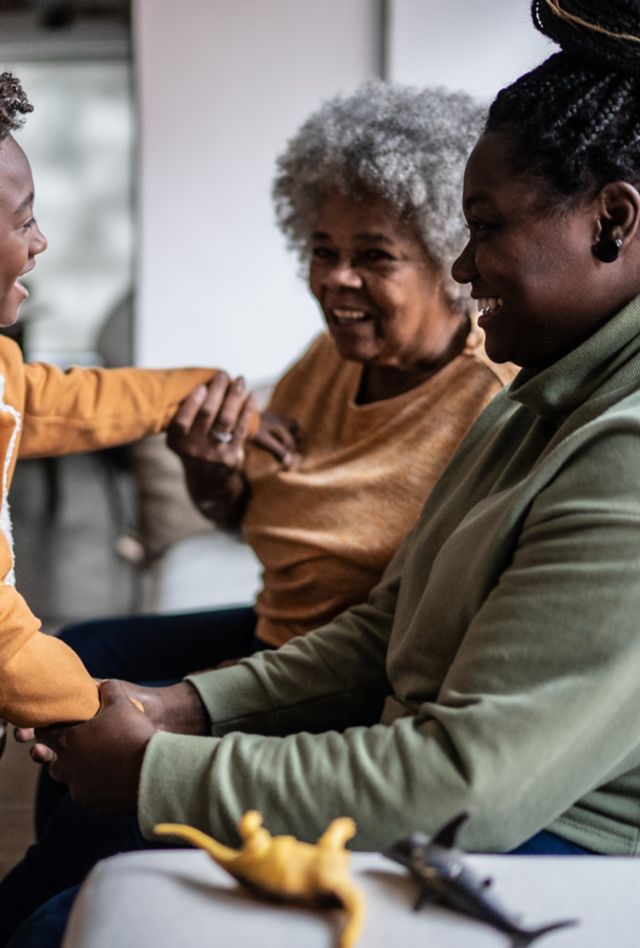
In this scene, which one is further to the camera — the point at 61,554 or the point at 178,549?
the point at 61,554

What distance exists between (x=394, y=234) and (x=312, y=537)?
1.58 ft

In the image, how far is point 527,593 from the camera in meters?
1.02

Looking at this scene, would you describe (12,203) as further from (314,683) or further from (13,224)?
(314,683)

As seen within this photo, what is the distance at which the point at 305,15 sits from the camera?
144 inches

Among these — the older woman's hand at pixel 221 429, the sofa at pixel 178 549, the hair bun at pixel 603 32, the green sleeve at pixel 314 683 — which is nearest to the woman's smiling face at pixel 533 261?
the hair bun at pixel 603 32

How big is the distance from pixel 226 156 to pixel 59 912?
296cm

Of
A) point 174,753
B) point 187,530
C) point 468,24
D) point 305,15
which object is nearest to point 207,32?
point 305,15

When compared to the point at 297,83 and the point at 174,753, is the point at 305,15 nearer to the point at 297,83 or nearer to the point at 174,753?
the point at 297,83

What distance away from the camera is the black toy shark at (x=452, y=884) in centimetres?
87

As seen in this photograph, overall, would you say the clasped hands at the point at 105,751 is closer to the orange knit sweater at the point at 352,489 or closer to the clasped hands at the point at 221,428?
the orange knit sweater at the point at 352,489

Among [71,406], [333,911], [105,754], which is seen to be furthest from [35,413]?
[333,911]

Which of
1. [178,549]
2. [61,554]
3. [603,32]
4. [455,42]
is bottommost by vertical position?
[61,554]

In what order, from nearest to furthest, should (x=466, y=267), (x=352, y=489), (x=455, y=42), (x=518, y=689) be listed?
(x=518, y=689)
(x=466, y=267)
(x=352, y=489)
(x=455, y=42)

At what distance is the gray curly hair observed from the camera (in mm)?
1787
